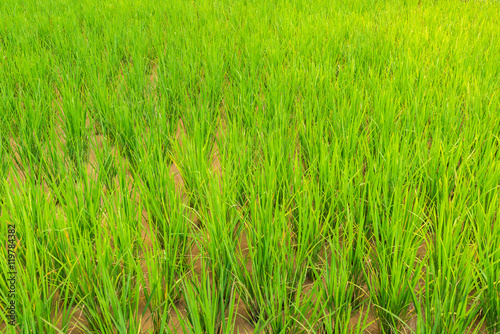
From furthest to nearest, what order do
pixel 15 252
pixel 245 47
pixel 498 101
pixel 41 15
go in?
pixel 41 15 → pixel 245 47 → pixel 498 101 → pixel 15 252

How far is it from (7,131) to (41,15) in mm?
2074

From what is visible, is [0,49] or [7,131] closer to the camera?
[7,131]

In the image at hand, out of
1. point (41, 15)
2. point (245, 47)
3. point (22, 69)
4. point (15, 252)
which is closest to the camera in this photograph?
point (15, 252)

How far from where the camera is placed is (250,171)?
104 cm

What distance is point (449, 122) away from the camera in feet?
4.39

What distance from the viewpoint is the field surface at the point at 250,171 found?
78 centimetres

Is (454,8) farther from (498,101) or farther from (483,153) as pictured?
(483,153)

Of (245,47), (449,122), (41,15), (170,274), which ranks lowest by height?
(170,274)

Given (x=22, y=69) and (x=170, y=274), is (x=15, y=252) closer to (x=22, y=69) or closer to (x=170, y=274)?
(x=170, y=274)

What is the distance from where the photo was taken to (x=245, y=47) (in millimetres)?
2213

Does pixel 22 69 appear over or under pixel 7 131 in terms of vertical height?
over

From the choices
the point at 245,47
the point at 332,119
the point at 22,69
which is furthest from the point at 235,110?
the point at 22,69

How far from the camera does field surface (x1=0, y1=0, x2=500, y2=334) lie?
777 mm

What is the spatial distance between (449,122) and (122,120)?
4.26 feet
